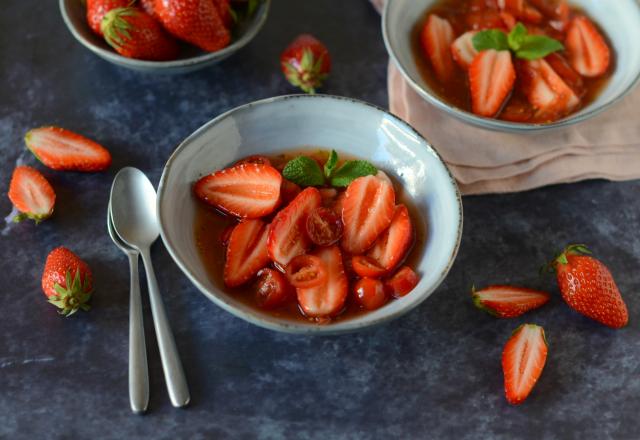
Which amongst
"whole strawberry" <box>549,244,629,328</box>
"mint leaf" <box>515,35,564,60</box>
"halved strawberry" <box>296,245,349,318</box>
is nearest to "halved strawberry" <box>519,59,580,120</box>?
"mint leaf" <box>515,35,564,60</box>

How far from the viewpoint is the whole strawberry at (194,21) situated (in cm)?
171

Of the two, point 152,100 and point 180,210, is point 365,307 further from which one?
point 152,100

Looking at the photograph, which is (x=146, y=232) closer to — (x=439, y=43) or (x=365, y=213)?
(x=365, y=213)

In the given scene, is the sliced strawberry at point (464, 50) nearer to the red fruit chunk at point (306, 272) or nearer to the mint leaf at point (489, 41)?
the mint leaf at point (489, 41)

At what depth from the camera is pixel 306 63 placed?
1.78m

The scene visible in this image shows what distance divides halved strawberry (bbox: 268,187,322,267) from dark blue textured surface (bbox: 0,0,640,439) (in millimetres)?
184

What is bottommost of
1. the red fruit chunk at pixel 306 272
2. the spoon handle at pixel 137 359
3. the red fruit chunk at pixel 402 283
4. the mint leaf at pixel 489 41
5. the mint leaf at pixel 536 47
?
the spoon handle at pixel 137 359

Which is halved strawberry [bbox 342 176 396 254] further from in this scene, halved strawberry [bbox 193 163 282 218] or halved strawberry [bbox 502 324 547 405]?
halved strawberry [bbox 502 324 547 405]

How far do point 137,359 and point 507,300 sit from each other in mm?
719

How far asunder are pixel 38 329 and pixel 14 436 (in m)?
0.22

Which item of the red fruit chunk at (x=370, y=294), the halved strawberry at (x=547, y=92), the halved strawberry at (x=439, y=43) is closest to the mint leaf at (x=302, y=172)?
the red fruit chunk at (x=370, y=294)

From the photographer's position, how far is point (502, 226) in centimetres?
165

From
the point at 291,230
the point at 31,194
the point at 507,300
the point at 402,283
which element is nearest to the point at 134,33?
the point at 31,194

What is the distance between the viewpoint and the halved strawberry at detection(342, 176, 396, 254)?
4.63ft
